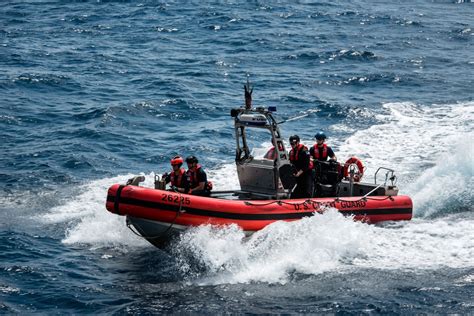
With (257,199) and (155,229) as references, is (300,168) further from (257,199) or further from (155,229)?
(155,229)

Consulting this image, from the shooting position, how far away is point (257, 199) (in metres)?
16.2

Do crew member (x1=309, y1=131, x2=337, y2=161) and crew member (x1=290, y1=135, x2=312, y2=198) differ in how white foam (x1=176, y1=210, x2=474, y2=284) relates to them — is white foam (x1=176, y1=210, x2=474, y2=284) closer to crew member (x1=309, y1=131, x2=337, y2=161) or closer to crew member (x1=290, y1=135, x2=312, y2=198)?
crew member (x1=290, y1=135, x2=312, y2=198)

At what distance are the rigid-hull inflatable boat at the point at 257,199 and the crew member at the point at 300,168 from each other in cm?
19

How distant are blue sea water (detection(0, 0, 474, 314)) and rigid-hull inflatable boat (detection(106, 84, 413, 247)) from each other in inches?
11.8

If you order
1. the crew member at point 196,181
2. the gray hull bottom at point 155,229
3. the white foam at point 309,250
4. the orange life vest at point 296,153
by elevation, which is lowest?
the white foam at point 309,250

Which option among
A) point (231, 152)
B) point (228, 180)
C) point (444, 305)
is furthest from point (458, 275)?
point (231, 152)

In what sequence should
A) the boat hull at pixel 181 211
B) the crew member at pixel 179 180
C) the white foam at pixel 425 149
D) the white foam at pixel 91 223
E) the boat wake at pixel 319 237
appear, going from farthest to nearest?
the white foam at pixel 425 149 → the white foam at pixel 91 223 → the crew member at pixel 179 180 → the boat hull at pixel 181 211 → the boat wake at pixel 319 237

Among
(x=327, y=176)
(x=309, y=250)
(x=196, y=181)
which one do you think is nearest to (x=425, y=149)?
(x=327, y=176)

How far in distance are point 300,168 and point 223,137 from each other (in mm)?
7238

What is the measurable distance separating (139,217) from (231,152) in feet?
25.4

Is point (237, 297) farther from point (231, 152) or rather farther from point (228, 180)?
point (231, 152)

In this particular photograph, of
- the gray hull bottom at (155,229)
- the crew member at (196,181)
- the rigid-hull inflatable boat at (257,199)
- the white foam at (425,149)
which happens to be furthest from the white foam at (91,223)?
the white foam at (425,149)

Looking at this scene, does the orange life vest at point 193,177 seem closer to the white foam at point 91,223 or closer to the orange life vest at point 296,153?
the white foam at point 91,223

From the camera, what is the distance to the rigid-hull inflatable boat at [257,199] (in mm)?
14734
